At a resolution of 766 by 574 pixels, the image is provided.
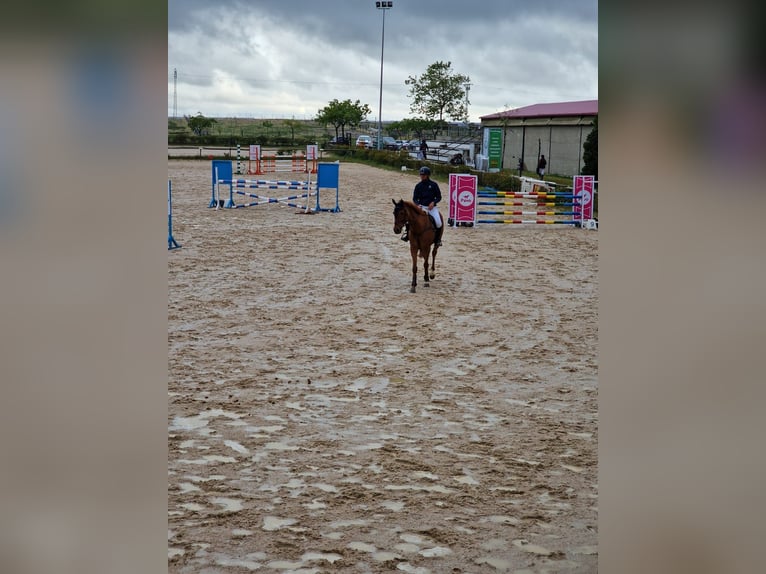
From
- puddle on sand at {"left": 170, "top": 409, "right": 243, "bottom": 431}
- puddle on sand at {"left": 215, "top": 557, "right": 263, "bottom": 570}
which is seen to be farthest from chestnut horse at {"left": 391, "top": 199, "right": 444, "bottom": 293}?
puddle on sand at {"left": 215, "top": 557, "right": 263, "bottom": 570}

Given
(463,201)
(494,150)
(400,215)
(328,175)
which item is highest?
(494,150)

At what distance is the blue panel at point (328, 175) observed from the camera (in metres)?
19.8

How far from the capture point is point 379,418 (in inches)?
239

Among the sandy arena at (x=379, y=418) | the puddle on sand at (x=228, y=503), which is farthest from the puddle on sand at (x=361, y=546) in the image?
the puddle on sand at (x=228, y=503)

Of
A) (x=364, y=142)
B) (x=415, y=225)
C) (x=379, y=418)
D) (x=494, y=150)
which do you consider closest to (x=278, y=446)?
(x=379, y=418)

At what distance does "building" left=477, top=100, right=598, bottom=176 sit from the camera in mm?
30953

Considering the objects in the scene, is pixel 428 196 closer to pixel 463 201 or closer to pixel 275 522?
pixel 463 201

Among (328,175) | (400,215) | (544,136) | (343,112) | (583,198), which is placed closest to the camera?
(400,215)

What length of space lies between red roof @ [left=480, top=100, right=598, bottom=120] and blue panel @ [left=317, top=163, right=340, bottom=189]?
13711 millimetres

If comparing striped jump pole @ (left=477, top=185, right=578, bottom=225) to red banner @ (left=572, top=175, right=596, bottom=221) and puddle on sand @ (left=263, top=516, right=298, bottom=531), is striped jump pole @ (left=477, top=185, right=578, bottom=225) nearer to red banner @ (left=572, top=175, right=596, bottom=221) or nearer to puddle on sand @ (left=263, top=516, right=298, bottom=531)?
red banner @ (left=572, top=175, right=596, bottom=221)

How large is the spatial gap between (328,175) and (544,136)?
1703 centimetres
